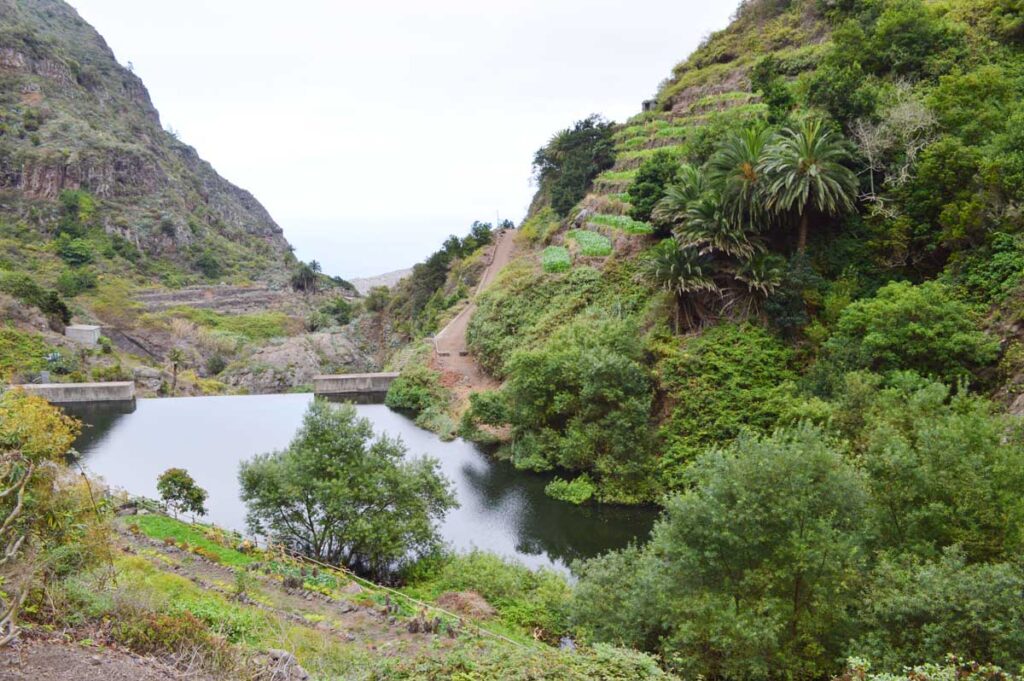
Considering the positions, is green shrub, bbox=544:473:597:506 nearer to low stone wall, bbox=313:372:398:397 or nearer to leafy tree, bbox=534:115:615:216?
low stone wall, bbox=313:372:398:397

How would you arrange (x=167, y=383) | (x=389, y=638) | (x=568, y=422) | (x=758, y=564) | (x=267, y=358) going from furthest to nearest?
(x=267, y=358), (x=167, y=383), (x=568, y=422), (x=389, y=638), (x=758, y=564)

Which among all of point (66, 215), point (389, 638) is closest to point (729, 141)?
point (389, 638)

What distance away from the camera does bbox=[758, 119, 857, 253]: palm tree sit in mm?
22641

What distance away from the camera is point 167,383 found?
47.4 metres

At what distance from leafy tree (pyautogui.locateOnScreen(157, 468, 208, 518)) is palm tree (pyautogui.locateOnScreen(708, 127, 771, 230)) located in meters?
20.3

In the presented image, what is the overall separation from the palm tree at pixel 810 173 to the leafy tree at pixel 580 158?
2134 cm

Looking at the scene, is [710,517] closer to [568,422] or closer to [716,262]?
[568,422]

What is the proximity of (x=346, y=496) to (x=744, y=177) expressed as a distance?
690 inches

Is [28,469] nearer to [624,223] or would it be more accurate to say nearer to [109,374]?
[624,223]

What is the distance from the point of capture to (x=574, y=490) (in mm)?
22469

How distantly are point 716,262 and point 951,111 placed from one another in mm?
8847

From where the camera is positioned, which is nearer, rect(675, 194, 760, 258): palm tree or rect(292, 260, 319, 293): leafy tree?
rect(675, 194, 760, 258): palm tree

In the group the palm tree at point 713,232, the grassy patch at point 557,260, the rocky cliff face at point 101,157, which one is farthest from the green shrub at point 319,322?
the palm tree at point 713,232

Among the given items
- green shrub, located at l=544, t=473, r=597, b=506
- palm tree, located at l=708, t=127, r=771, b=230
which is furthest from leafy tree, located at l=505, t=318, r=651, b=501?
palm tree, located at l=708, t=127, r=771, b=230
